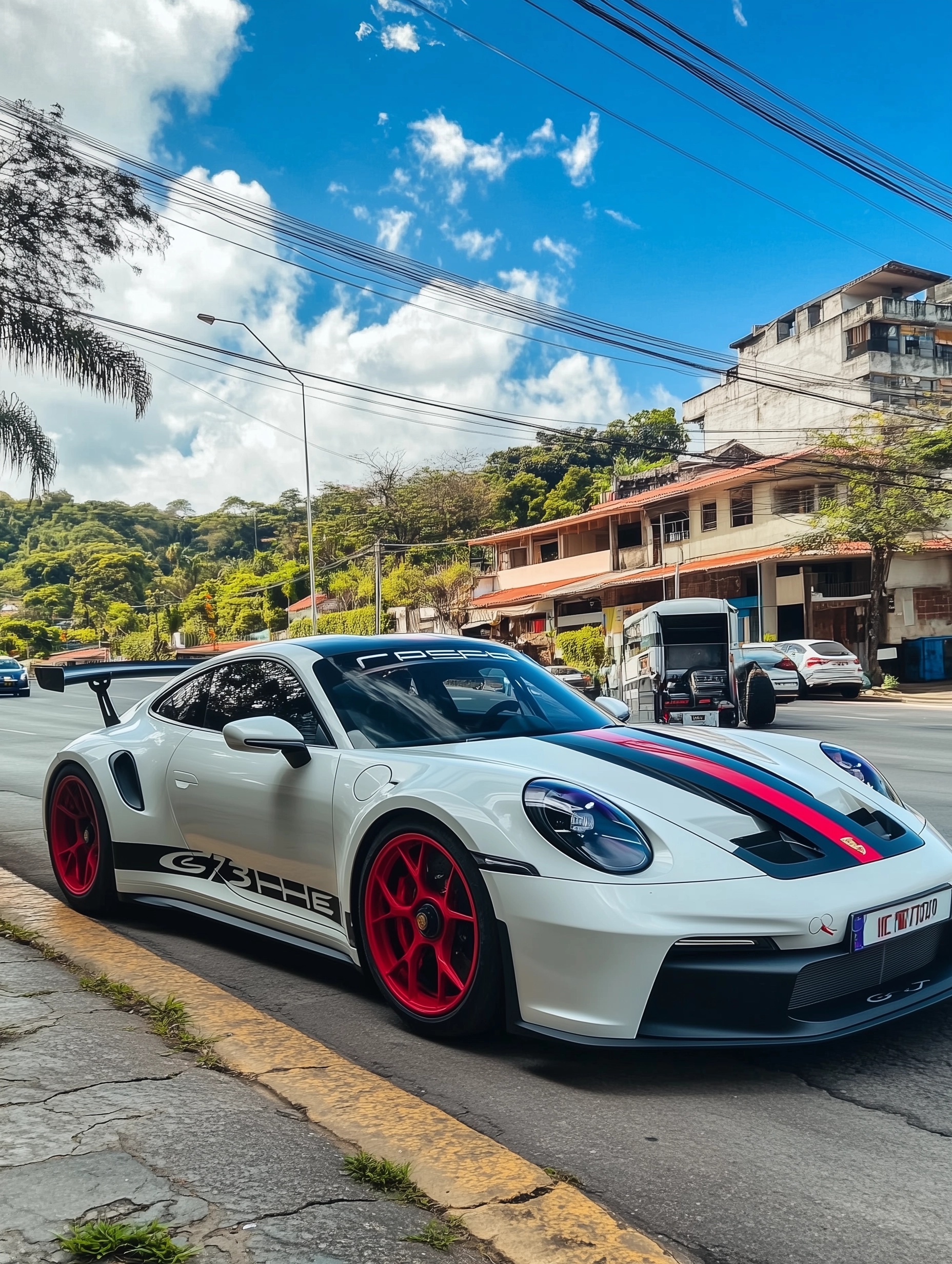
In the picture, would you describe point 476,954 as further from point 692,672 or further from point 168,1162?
point 692,672

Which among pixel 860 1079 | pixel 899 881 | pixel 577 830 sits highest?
pixel 577 830

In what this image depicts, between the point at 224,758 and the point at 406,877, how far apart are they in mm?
1237

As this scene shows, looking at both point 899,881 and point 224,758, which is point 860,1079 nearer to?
point 899,881

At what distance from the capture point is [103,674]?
5789mm

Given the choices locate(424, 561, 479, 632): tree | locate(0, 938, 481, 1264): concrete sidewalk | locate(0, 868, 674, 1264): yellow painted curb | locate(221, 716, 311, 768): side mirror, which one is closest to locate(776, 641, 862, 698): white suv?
locate(221, 716, 311, 768): side mirror

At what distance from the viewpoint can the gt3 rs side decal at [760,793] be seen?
3.37 meters

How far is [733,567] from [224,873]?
35.4 m

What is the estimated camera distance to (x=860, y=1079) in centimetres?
312

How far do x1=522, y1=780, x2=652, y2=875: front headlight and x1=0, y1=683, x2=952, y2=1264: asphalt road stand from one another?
2.09 ft

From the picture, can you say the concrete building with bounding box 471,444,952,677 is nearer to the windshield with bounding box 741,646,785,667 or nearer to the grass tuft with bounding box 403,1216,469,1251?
the windshield with bounding box 741,646,785,667

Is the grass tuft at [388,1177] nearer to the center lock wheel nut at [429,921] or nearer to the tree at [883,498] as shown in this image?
the center lock wheel nut at [429,921]

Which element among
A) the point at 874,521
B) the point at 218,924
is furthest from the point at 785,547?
the point at 218,924

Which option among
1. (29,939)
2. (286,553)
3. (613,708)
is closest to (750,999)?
(613,708)

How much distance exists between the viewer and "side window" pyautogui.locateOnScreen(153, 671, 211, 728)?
4.85 metres
